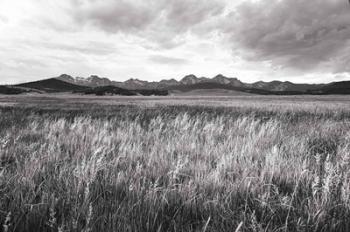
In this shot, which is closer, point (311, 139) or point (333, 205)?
point (333, 205)

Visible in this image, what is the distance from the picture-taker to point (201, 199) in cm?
197

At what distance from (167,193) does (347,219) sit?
4.46 ft

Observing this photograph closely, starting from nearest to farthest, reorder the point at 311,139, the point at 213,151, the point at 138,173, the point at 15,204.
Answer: the point at 15,204
the point at 138,173
the point at 213,151
the point at 311,139

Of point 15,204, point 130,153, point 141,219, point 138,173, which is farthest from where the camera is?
point 130,153

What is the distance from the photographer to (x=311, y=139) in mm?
4832

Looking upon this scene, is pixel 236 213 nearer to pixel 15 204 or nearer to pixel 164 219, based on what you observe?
pixel 164 219

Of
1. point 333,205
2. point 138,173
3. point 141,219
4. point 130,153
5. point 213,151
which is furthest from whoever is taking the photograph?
point 213,151

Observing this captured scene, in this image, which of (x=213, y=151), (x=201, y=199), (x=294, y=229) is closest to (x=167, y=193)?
(x=201, y=199)

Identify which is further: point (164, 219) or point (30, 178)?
point (30, 178)

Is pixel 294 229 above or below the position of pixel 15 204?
below

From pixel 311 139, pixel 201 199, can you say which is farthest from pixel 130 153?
pixel 311 139

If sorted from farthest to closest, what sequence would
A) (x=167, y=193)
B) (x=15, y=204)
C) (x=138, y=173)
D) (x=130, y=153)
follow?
(x=130, y=153) → (x=138, y=173) → (x=167, y=193) → (x=15, y=204)

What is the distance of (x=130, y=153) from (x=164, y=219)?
1.73 metres

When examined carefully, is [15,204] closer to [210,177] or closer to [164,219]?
[164,219]
